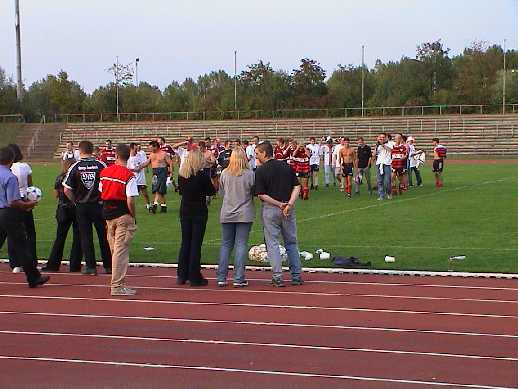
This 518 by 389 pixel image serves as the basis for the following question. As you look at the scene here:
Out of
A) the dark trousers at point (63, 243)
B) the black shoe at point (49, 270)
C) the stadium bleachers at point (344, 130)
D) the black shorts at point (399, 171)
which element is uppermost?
the stadium bleachers at point (344, 130)

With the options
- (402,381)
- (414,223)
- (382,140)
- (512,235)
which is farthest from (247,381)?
(382,140)

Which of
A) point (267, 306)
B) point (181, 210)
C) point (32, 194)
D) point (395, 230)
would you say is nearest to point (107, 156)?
point (395, 230)

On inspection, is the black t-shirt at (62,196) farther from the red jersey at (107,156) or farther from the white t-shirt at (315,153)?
the white t-shirt at (315,153)

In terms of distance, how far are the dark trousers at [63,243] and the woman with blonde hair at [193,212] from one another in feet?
6.80

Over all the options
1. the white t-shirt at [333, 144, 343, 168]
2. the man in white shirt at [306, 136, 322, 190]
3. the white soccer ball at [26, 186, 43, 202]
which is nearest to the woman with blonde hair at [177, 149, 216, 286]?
the white soccer ball at [26, 186, 43, 202]

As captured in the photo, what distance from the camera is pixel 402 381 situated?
706 cm

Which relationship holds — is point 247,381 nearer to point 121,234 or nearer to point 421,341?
point 421,341

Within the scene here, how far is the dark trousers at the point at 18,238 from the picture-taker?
11555mm

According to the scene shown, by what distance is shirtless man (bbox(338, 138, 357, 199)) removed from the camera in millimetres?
26125

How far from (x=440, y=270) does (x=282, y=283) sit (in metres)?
2.31

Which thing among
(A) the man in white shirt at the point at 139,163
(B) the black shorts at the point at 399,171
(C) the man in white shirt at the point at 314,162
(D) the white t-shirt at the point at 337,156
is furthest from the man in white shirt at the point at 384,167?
(A) the man in white shirt at the point at 139,163

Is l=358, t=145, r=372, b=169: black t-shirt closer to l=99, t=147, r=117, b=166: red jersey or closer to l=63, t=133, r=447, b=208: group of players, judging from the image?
l=63, t=133, r=447, b=208: group of players

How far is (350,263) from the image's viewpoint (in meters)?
13.0

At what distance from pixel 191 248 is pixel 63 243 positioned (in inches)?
98.2
